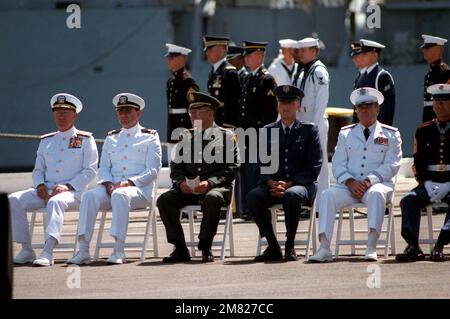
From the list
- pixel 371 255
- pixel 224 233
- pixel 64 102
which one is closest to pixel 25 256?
pixel 64 102

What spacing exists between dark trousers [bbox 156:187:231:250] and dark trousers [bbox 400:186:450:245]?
5.18ft

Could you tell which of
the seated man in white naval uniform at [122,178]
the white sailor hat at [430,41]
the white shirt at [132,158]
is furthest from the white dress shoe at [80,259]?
the white sailor hat at [430,41]

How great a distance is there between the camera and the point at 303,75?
50.4 ft

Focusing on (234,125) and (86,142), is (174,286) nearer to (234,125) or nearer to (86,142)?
(86,142)

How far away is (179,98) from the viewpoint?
16.8 m

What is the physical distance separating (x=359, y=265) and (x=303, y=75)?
3.65 metres

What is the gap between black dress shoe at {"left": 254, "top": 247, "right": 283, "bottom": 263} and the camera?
12.7 m

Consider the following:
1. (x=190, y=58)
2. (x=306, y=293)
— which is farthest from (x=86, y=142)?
(x=190, y=58)

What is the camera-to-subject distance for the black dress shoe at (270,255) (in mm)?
12727

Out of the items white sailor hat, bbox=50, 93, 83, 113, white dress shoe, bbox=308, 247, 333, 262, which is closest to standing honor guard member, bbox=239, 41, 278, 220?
white sailor hat, bbox=50, 93, 83, 113

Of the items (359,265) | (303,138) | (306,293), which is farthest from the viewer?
(303,138)

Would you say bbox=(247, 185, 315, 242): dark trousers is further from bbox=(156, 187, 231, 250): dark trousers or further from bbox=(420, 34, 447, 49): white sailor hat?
bbox=(420, 34, 447, 49): white sailor hat

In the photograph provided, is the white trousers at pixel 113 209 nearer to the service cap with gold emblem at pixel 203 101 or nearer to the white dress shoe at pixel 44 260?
the white dress shoe at pixel 44 260

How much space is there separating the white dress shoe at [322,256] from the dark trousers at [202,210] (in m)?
0.93
